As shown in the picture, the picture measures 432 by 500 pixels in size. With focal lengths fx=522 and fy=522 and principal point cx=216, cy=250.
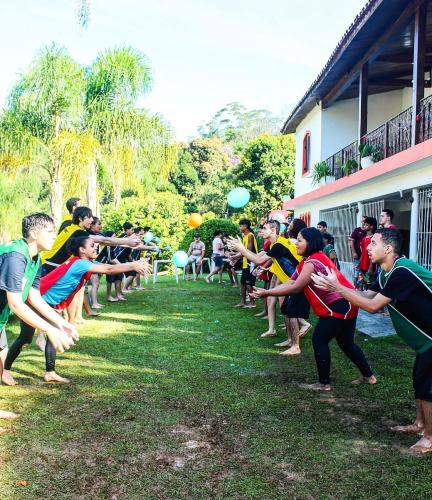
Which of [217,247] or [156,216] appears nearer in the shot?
[217,247]

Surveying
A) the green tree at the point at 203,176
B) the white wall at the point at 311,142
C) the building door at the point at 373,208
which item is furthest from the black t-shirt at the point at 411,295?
the green tree at the point at 203,176

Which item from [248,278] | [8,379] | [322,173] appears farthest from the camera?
[322,173]

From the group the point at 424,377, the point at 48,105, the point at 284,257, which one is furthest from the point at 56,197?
the point at 424,377

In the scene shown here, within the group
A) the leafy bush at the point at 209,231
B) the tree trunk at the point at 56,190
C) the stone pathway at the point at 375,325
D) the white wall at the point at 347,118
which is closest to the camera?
the stone pathway at the point at 375,325

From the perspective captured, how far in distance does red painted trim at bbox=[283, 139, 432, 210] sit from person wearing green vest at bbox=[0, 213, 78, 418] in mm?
6052

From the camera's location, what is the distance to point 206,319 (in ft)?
30.2

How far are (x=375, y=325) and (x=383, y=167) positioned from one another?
3.41m

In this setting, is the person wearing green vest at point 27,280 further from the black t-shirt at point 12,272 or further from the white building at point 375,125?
the white building at point 375,125

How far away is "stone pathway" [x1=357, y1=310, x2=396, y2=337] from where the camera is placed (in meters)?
7.95

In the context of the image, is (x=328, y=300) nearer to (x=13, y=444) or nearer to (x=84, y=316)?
(x=13, y=444)

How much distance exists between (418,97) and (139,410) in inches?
305

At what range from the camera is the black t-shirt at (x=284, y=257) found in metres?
6.71

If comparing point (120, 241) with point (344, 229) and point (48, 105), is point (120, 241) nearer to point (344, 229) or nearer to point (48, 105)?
point (344, 229)

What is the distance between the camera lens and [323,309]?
5008 mm
